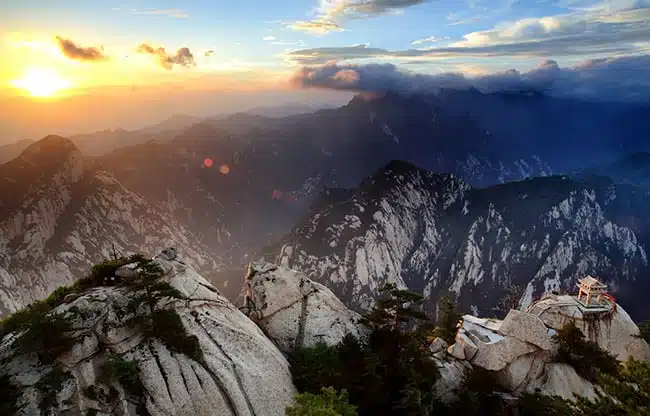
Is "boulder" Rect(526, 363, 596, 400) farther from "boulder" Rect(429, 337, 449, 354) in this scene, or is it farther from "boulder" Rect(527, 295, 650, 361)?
"boulder" Rect(429, 337, 449, 354)

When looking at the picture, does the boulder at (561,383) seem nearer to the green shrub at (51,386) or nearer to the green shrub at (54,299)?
the green shrub at (54,299)

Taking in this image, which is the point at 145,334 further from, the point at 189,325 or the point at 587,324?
the point at 587,324

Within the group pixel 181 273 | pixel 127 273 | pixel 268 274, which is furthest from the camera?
pixel 268 274

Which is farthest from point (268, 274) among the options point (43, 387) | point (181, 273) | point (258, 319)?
point (43, 387)

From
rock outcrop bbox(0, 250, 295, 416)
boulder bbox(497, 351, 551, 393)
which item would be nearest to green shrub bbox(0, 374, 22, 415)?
rock outcrop bbox(0, 250, 295, 416)

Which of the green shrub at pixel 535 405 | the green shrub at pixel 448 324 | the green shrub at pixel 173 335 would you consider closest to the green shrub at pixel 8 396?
the green shrub at pixel 173 335
